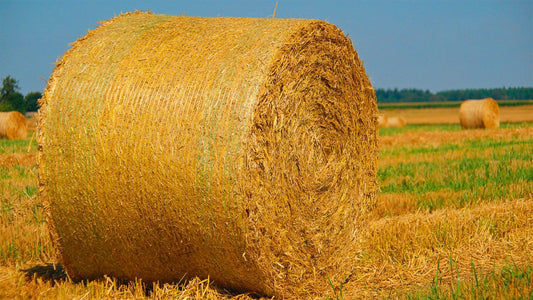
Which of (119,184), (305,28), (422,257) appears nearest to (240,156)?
(119,184)

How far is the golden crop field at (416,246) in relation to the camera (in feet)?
17.0

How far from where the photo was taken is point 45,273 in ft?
20.2

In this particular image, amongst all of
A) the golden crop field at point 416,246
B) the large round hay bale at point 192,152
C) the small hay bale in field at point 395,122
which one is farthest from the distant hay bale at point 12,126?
the small hay bale in field at point 395,122

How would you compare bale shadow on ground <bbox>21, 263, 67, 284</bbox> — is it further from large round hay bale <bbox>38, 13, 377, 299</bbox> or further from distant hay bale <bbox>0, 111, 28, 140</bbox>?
distant hay bale <bbox>0, 111, 28, 140</bbox>

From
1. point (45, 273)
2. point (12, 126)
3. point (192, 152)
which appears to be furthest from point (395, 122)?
point (192, 152)

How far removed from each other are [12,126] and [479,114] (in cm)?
1976

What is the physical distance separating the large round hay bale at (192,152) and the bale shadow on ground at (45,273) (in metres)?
0.51

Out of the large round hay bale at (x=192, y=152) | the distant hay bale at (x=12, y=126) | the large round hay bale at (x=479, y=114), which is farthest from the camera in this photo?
the large round hay bale at (x=479, y=114)

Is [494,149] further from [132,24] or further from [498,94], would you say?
[498,94]

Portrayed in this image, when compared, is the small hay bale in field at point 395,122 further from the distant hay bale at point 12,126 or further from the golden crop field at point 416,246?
the golden crop field at point 416,246

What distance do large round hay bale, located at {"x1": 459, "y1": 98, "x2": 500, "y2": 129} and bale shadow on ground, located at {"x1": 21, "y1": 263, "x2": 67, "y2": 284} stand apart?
22.6 m

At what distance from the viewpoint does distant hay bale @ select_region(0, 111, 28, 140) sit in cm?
2294

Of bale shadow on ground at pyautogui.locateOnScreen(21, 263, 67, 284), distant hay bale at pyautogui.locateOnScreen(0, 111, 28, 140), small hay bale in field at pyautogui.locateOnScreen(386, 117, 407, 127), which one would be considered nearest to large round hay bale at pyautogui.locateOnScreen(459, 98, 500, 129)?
small hay bale in field at pyautogui.locateOnScreen(386, 117, 407, 127)

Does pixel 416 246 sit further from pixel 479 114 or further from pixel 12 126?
pixel 479 114
